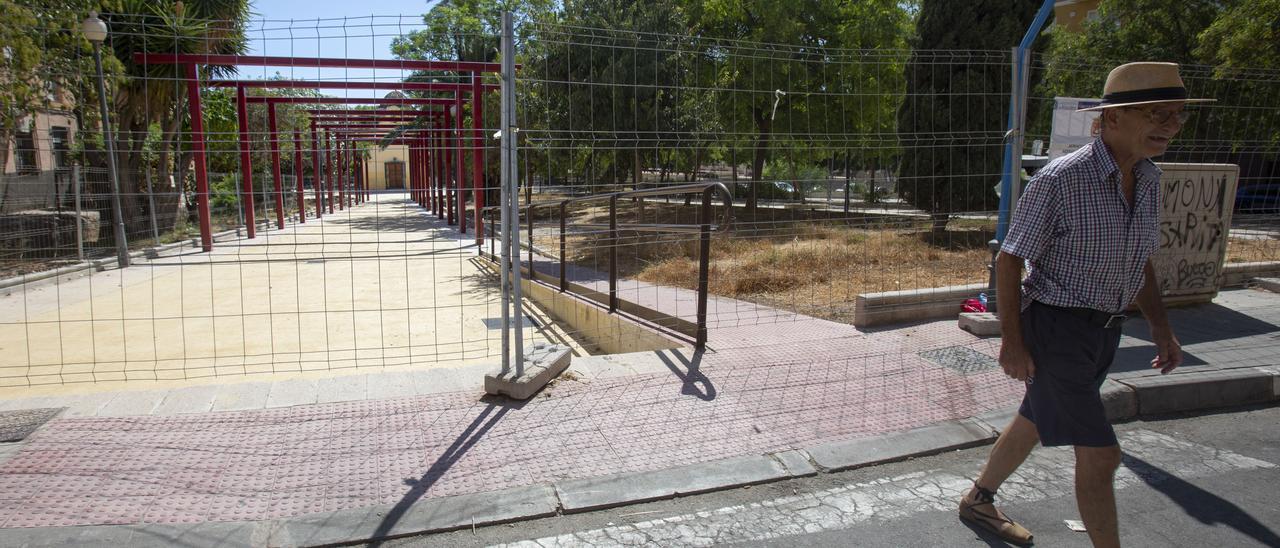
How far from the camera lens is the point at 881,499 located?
11.6 ft

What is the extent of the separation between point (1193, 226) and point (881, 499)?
226 inches

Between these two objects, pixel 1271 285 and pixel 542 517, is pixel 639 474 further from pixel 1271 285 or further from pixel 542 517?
pixel 1271 285

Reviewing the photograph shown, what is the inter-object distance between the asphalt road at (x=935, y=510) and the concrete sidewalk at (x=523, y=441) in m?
0.12

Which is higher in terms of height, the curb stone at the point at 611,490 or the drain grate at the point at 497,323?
the curb stone at the point at 611,490

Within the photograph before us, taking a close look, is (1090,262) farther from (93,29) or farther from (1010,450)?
(93,29)

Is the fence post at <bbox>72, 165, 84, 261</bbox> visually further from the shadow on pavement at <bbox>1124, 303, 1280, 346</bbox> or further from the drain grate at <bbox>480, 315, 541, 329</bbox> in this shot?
the shadow on pavement at <bbox>1124, 303, 1280, 346</bbox>

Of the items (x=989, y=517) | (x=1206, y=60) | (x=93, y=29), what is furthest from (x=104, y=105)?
(x=1206, y=60)

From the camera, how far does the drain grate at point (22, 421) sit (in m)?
4.02

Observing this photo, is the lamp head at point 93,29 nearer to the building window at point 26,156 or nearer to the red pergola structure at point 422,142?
the building window at point 26,156

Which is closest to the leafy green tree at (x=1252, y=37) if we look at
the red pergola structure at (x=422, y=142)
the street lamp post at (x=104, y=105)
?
the red pergola structure at (x=422, y=142)

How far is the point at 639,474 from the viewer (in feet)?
12.1

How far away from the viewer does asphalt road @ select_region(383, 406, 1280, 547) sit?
3141 mm

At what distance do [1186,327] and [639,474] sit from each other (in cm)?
571

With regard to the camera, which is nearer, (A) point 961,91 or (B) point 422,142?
(A) point 961,91
